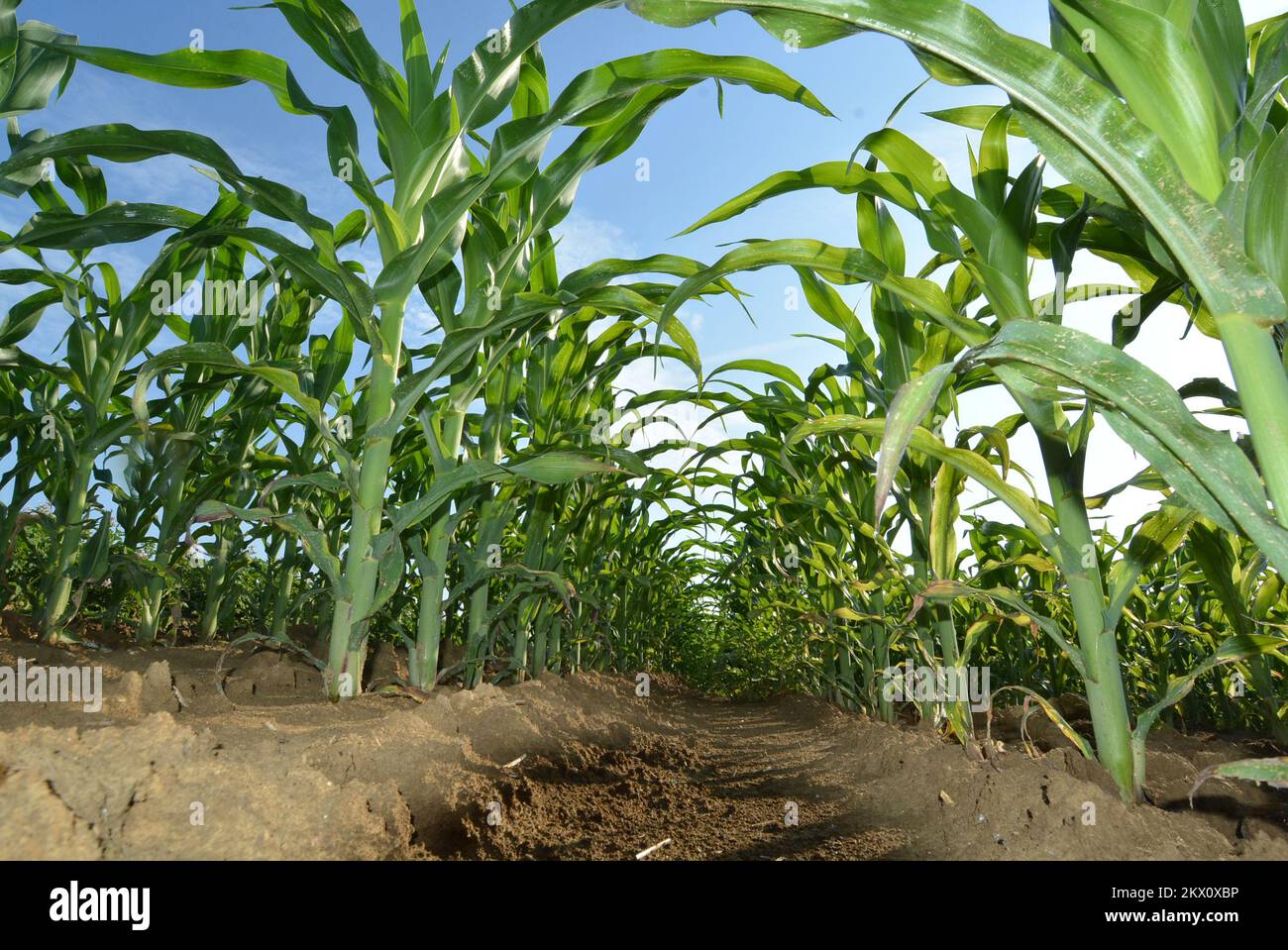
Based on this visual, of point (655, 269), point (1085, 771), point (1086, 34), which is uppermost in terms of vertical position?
point (655, 269)

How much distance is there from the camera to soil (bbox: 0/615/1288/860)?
770mm

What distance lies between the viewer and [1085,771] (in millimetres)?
1289

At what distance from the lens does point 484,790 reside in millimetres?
1345

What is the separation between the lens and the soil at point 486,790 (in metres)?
0.77

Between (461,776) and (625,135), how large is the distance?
150cm

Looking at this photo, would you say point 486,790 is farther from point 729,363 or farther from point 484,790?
point 729,363

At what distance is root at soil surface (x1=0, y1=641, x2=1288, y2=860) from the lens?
770mm

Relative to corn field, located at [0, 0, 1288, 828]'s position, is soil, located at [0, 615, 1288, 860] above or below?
below

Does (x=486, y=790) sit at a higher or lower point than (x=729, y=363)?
lower

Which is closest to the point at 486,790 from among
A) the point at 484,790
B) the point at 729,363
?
the point at 484,790

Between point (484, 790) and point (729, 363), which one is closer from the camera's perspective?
point (484, 790)

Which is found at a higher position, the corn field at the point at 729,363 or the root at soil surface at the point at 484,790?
the corn field at the point at 729,363
